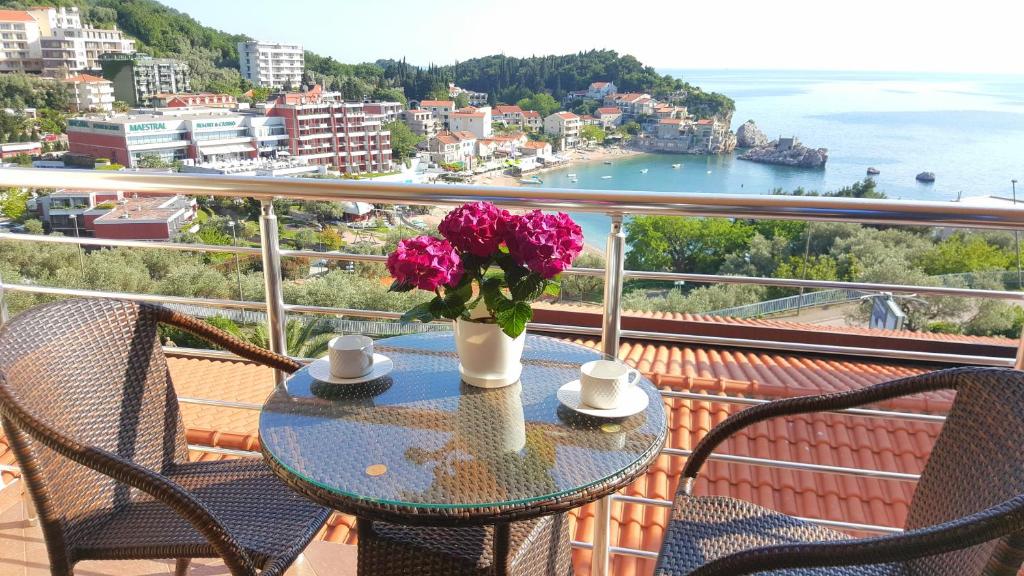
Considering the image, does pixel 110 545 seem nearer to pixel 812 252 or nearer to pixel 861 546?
pixel 861 546

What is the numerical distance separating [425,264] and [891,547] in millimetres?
841

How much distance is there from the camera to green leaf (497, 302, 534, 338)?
1.32 meters

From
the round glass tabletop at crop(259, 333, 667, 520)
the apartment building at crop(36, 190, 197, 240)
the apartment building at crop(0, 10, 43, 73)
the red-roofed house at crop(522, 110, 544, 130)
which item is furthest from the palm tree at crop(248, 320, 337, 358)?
the apartment building at crop(0, 10, 43, 73)

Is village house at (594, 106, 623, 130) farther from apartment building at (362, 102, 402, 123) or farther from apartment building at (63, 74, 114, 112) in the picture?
apartment building at (63, 74, 114, 112)

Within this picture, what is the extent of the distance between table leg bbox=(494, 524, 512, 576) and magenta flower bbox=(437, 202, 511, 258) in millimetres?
506

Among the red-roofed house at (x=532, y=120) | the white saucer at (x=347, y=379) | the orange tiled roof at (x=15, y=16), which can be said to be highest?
the orange tiled roof at (x=15, y=16)

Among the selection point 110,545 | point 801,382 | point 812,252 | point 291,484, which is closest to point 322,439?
point 291,484

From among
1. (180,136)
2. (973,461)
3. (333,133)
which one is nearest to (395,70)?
(333,133)

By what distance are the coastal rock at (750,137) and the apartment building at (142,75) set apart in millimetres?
29264

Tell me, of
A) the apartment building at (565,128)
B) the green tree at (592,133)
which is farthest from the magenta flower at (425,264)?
the green tree at (592,133)

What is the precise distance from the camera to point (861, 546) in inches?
38.8

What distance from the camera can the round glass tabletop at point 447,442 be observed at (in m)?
1.09

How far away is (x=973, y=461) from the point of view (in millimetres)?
1243

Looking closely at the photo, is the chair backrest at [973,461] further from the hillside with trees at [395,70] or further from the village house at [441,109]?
the village house at [441,109]
